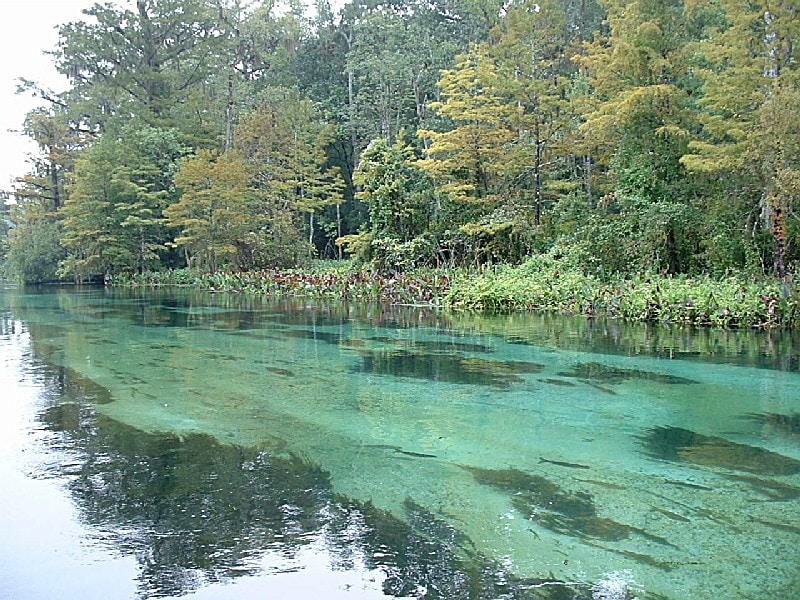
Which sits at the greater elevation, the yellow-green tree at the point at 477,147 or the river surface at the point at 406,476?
the yellow-green tree at the point at 477,147

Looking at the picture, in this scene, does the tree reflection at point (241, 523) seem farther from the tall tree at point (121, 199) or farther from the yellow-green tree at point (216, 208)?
the tall tree at point (121, 199)

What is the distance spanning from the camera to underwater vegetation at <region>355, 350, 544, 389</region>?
6.99 meters

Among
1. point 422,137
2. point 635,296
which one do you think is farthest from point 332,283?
point 635,296

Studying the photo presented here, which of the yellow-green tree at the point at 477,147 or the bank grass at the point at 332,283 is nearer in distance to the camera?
the bank grass at the point at 332,283

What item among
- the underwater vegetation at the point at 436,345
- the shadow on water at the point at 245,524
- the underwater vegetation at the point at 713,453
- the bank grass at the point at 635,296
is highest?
the bank grass at the point at 635,296

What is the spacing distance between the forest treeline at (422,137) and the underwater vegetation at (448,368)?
5648 mm

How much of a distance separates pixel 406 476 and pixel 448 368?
3.58 metres

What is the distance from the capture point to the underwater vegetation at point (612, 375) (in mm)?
6746

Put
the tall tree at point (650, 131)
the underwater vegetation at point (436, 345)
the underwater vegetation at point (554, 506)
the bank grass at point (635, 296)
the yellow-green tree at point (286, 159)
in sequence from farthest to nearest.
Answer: the yellow-green tree at point (286, 159)
the tall tree at point (650, 131)
the bank grass at point (635, 296)
the underwater vegetation at point (436, 345)
the underwater vegetation at point (554, 506)

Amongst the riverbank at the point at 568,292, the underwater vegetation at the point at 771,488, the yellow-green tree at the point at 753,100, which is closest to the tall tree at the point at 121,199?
the riverbank at the point at 568,292

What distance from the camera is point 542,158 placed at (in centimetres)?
1967

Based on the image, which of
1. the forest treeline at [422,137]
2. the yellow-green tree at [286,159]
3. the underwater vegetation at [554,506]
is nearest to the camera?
the underwater vegetation at [554,506]

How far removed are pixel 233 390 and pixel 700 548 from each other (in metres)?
4.47

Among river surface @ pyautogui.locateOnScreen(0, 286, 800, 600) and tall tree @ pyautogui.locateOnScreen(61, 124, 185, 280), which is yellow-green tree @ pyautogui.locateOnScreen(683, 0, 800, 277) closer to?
river surface @ pyautogui.locateOnScreen(0, 286, 800, 600)
